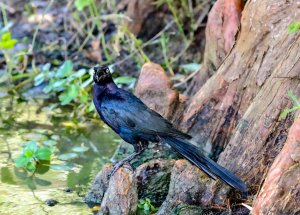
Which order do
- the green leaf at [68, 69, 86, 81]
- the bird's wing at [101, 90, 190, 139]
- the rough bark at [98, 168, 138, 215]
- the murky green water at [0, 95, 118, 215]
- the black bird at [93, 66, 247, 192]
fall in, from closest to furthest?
the rough bark at [98, 168, 138, 215] → the black bird at [93, 66, 247, 192] → the bird's wing at [101, 90, 190, 139] → the murky green water at [0, 95, 118, 215] → the green leaf at [68, 69, 86, 81]

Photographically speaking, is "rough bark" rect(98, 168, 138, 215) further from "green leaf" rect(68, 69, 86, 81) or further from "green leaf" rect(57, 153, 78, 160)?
"green leaf" rect(68, 69, 86, 81)

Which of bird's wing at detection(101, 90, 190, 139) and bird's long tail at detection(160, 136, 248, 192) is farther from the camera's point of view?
bird's wing at detection(101, 90, 190, 139)

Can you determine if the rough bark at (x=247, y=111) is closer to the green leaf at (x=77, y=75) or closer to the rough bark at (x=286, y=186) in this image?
the rough bark at (x=286, y=186)

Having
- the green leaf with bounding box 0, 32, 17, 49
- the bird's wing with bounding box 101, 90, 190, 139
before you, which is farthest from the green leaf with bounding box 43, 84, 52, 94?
the bird's wing with bounding box 101, 90, 190, 139

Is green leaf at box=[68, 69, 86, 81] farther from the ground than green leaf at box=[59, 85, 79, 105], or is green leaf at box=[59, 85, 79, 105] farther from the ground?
green leaf at box=[68, 69, 86, 81]

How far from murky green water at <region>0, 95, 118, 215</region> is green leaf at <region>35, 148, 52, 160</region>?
0.44ft

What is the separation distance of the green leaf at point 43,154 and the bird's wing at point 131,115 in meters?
1.04

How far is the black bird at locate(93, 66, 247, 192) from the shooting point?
573 cm

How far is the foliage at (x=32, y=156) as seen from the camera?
6814 millimetres

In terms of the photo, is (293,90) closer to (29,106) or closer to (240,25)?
(240,25)

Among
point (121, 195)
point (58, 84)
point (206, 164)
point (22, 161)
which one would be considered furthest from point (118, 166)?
point (58, 84)

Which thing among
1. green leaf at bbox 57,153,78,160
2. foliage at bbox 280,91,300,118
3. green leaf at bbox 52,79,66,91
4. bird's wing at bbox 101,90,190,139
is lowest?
green leaf at bbox 57,153,78,160

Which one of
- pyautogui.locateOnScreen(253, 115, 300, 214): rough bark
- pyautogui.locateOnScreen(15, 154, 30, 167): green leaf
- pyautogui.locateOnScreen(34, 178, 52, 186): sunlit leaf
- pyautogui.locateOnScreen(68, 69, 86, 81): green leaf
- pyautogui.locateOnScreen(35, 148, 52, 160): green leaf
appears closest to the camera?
pyautogui.locateOnScreen(253, 115, 300, 214): rough bark

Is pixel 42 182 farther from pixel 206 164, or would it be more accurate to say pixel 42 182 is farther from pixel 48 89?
pixel 48 89
